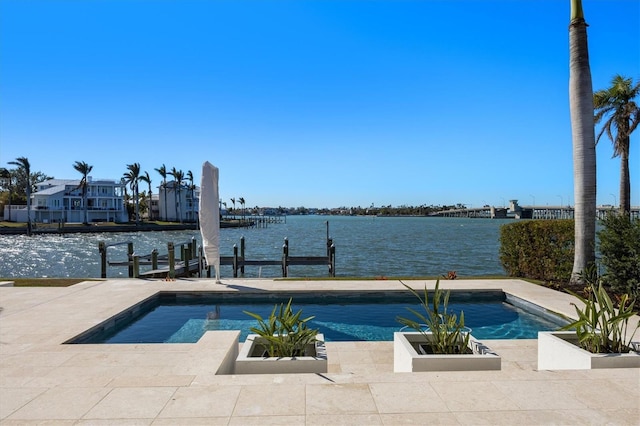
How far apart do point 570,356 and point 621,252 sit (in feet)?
17.4

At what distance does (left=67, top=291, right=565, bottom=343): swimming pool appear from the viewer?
7195 millimetres

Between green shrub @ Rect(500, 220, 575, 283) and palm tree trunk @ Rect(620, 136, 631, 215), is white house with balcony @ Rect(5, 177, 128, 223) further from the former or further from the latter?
palm tree trunk @ Rect(620, 136, 631, 215)

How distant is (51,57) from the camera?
12.7 metres

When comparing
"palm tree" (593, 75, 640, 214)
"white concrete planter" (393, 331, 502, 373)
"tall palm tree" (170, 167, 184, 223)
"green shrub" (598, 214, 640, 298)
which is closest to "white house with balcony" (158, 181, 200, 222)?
"tall palm tree" (170, 167, 184, 223)

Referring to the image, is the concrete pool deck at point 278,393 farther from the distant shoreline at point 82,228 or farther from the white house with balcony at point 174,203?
the white house with balcony at point 174,203

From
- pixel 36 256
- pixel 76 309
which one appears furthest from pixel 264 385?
pixel 36 256

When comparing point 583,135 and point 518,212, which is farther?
point 518,212

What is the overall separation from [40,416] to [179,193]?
268 ft

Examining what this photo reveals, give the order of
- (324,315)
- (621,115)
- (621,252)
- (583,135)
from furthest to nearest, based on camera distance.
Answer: (621,115) < (583,135) < (324,315) < (621,252)

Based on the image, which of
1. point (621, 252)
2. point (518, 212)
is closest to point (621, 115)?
point (621, 252)

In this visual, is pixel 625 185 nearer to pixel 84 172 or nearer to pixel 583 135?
pixel 583 135

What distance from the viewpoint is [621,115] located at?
15977 millimetres

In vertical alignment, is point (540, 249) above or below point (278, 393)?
above

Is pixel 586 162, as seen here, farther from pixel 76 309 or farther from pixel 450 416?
pixel 76 309
